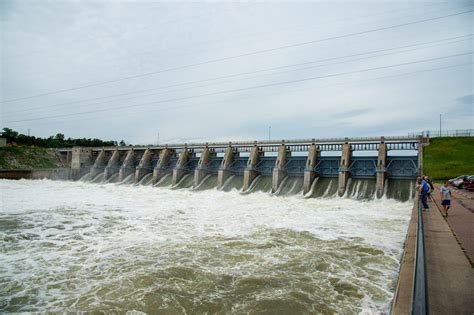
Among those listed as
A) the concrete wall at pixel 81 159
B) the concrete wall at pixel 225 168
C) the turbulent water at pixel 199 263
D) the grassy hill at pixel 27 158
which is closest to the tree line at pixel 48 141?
the grassy hill at pixel 27 158

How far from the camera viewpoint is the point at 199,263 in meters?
8.63

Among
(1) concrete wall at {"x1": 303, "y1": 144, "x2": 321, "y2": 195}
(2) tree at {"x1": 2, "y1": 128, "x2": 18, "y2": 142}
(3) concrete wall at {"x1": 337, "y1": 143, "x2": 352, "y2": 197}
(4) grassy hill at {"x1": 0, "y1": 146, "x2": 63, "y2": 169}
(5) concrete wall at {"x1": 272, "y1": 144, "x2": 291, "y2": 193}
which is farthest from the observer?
(2) tree at {"x1": 2, "y1": 128, "x2": 18, "y2": 142}

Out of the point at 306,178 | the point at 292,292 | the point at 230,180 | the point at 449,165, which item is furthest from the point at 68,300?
the point at 449,165

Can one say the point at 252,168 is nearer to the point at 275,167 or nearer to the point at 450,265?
the point at 275,167

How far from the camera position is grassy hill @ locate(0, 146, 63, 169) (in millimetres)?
49972

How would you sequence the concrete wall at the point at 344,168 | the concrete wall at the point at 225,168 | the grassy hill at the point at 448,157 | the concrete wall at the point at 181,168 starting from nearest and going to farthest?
the concrete wall at the point at 344,168
the grassy hill at the point at 448,157
the concrete wall at the point at 225,168
the concrete wall at the point at 181,168

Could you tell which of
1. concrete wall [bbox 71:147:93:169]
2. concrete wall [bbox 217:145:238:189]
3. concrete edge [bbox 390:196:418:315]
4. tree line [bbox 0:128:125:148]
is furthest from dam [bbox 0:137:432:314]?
tree line [bbox 0:128:125:148]

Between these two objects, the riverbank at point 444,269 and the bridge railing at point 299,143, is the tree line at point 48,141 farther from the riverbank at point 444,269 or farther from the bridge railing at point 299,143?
the riverbank at point 444,269

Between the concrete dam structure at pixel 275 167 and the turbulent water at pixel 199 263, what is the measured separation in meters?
8.75

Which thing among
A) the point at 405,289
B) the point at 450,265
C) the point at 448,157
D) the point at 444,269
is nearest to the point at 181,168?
the point at 448,157

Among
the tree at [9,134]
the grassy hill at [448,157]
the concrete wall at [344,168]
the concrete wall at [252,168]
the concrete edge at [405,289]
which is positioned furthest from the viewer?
the tree at [9,134]

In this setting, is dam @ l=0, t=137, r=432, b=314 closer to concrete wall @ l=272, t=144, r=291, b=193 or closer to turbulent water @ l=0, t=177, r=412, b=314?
turbulent water @ l=0, t=177, r=412, b=314

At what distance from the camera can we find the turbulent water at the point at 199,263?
6.18m

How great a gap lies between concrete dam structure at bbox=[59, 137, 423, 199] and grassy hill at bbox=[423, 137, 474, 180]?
152 inches
